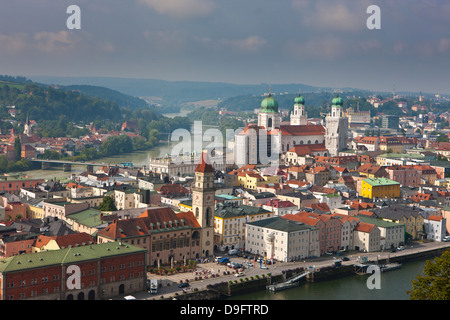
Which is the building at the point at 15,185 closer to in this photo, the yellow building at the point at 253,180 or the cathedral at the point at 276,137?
the yellow building at the point at 253,180

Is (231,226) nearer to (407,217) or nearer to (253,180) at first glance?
(407,217)

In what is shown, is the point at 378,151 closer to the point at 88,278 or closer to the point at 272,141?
the point at 272,141

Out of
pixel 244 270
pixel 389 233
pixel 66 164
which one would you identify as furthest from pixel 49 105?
pixel 244 270

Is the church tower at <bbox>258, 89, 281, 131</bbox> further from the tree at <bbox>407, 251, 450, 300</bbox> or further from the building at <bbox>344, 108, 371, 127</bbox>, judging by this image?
the building at <bbox>344, 108, 371, 127</bbox>

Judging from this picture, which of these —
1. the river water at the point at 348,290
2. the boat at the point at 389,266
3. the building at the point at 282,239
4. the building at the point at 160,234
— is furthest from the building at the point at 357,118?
the building at the point at 160,234
